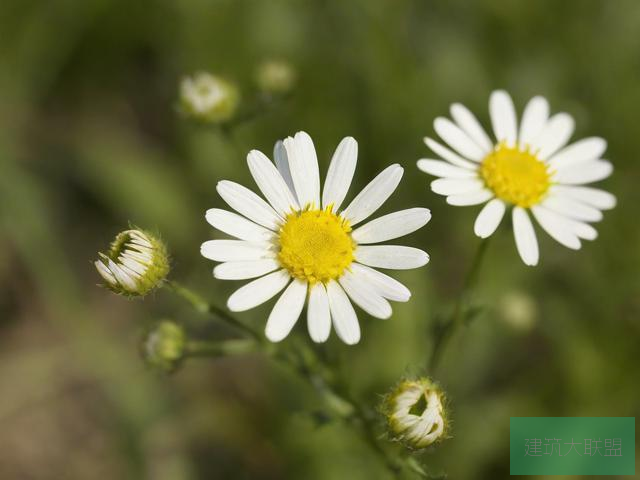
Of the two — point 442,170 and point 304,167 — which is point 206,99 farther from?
point 442,170

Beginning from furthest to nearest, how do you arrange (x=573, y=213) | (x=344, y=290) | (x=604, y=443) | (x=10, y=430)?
(x=10, y=430) → (x=604, y=443) → (x=573, y=213) → (x=344, y=290)

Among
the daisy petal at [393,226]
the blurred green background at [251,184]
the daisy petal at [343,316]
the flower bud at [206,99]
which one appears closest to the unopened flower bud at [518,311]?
the blurred green background at [251,184]

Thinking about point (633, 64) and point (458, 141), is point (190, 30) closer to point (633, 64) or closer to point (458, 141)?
point (458, 141)

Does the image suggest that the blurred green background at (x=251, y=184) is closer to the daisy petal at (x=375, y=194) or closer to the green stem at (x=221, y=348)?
the green stem at (x=221, y=348)

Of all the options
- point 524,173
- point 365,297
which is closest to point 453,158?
point 524,173

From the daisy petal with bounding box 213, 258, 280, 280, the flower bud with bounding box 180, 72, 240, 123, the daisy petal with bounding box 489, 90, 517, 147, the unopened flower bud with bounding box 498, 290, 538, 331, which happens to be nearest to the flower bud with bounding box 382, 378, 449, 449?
the daisy petal with bounding box 213, 258, 280, 280

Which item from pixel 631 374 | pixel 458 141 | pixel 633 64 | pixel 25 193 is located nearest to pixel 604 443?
pixel 631 374
